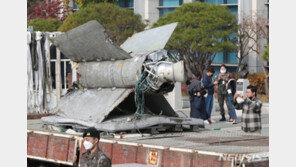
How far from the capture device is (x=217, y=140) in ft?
42.1

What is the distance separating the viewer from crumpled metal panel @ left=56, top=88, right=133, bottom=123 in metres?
14.5

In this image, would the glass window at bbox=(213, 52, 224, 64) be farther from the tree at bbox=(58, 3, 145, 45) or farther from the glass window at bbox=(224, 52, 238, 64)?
the tree at bbox=(58, 3, 145, 45)

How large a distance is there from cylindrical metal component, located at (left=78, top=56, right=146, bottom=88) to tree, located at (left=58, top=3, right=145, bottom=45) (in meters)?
19.1

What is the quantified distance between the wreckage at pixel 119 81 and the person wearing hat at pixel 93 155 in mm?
4838

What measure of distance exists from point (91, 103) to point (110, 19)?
20.9 metres

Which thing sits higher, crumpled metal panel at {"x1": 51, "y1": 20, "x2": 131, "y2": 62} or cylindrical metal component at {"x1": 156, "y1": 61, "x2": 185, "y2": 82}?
crumpled metal panel at {"x1": 51, "y1": 20, "x2": 131, "y2": 62}

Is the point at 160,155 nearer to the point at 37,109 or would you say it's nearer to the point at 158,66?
the point at 158,66

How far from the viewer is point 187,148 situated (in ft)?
37.5

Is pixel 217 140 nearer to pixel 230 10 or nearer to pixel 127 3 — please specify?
pixel 230 10

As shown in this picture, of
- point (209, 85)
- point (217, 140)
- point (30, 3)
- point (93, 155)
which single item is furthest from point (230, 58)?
point (93, 155)

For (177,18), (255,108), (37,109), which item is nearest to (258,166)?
(255,108)

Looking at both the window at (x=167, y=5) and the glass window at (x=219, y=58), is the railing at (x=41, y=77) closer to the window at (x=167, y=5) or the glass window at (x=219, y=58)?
the glass window at (x=219, y=58)

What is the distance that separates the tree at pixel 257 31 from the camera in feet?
114

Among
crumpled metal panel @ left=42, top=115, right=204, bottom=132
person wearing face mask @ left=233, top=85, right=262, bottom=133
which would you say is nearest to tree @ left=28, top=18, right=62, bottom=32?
crumpled metal panel @ left=42, top=115, right=204, bottom=132
